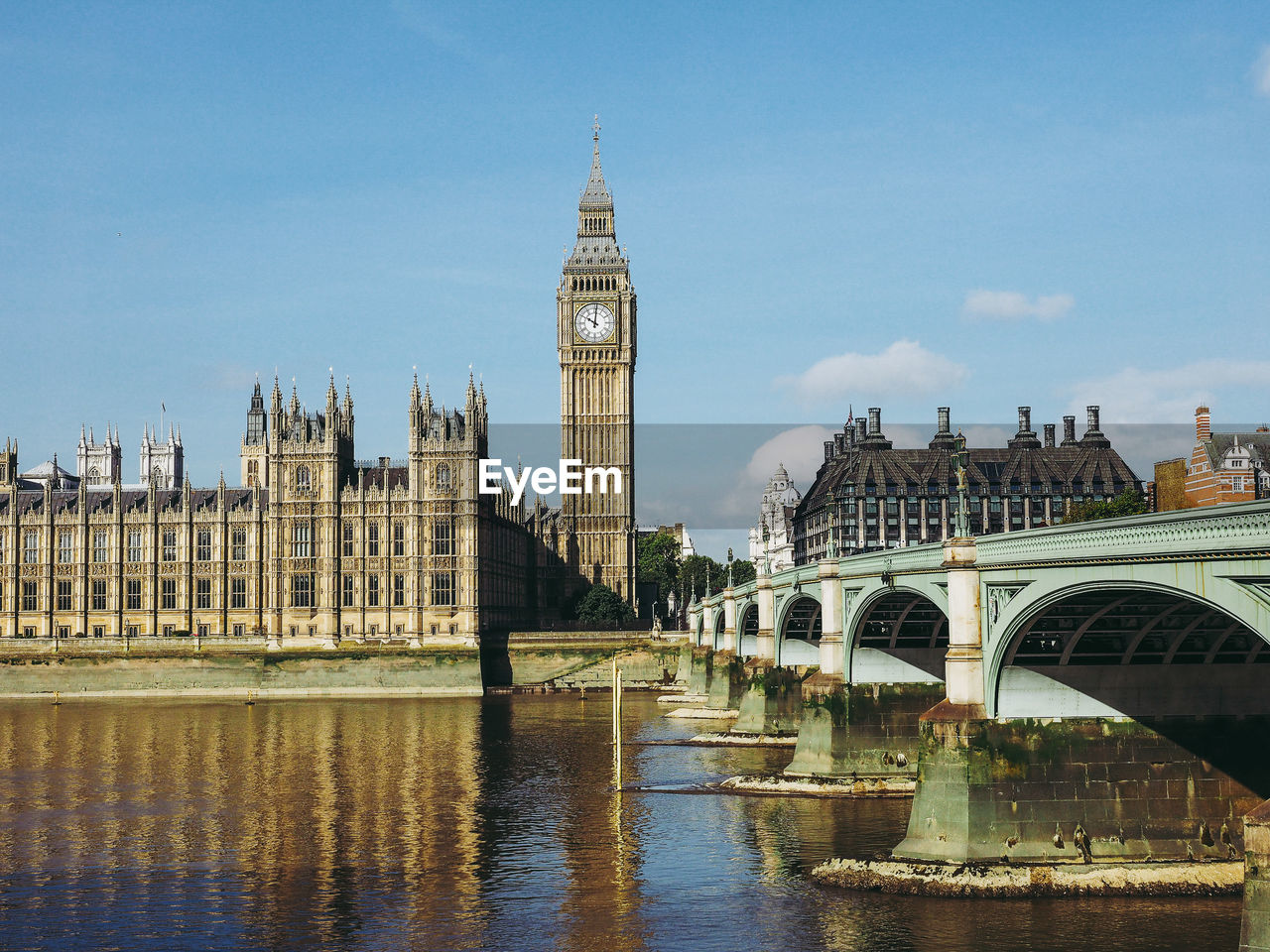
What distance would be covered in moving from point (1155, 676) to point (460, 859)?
22182mm

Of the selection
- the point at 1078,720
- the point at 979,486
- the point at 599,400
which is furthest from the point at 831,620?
the point at 979,486

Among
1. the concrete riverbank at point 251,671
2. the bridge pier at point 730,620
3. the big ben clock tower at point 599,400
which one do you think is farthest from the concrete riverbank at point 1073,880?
the big ben clock tower at point 599,400

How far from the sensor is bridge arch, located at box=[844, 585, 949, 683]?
59.4 m

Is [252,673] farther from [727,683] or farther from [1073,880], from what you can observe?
[1073,880]

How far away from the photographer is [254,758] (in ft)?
248

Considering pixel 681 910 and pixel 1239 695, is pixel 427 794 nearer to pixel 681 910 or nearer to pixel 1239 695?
pixel 681 910

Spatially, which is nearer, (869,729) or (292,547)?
(869,729)

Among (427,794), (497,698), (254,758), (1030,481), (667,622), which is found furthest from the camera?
(667,622)

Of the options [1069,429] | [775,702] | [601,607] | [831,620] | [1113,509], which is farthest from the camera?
[1069,429]

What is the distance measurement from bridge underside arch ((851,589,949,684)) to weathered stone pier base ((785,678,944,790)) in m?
1.33

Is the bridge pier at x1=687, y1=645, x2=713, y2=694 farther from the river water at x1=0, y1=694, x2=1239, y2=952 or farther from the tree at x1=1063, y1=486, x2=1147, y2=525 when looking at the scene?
the tree at x1=1063, y1=486, x2=1147, y2=525

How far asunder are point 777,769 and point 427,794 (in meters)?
15.6

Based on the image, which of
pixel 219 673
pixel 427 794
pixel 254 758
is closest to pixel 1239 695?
pixel 427 794

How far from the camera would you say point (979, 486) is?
17238 cm
